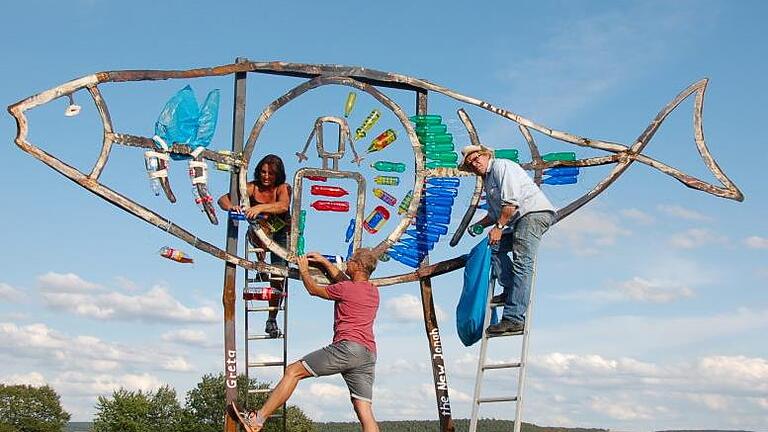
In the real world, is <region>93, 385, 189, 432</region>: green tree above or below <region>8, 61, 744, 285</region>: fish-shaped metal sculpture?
below

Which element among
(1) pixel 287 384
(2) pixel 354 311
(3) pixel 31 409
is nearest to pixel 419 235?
(2) pixel 354 311

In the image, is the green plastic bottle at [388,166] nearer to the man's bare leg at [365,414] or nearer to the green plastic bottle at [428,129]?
the green plastic bottle at [428,129]

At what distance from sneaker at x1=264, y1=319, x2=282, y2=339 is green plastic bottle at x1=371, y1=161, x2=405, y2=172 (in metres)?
2.23

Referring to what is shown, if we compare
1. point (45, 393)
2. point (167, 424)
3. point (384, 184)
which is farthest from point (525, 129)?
point (45, 393)

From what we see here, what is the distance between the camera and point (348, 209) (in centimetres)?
1175

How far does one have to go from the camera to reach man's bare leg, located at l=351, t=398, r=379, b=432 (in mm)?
9125

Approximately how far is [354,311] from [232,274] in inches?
96.0

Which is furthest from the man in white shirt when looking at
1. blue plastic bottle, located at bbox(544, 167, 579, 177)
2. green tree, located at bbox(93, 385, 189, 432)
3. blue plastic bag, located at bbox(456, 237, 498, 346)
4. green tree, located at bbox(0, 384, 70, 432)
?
green tree, located at bbox(0, 384, 70, 432)

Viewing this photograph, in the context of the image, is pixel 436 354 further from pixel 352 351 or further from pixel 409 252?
pixel 352 351

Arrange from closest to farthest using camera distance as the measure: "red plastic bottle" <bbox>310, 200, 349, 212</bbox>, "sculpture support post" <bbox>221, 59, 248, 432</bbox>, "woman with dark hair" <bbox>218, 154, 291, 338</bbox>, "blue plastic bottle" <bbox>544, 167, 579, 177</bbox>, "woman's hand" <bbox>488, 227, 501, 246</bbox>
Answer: "woman's hand" <bbox>488, 227, 501, 246</bbox>, "sculpture support post" <bbox>221, 59, 248, 432</bbox>, "woman with dark hair" <bbox>218, 154, 291, 338</bbox>, "red plastic bottle" <bbox>310, 200, 349, 212</bbox>, "blue plastic bottle" <bbox>544, 167, 579, 177</bbox>

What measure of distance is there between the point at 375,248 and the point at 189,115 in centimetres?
270

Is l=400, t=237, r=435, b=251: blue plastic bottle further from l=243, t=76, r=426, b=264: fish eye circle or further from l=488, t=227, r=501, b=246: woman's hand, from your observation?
l=488, t=227, r=501, b=246: woman's hand

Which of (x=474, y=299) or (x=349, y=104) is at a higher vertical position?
(x=349, y=104)

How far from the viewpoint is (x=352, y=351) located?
9.02m
